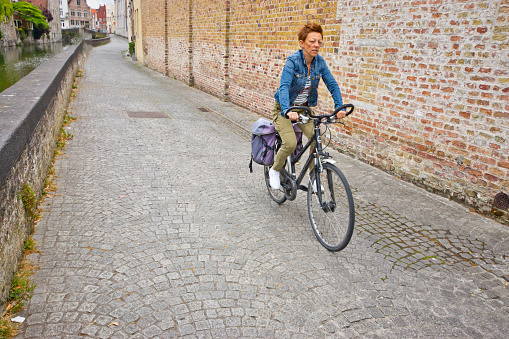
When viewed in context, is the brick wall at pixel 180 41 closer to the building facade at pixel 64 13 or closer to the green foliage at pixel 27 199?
the green foliage at pixel 27 199

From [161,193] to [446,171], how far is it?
12.7 feet

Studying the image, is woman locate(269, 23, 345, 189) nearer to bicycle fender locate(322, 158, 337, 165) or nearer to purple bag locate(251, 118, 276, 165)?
purple bag locate(251, 118, 276, 165)

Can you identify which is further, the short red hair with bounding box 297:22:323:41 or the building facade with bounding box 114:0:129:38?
the building facade with bounding box 114:0:129:38

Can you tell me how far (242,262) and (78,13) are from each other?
14149 cm

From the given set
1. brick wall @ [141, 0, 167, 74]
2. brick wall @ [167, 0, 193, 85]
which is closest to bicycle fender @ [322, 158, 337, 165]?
brick wall @ [167, 0, 193, 85]

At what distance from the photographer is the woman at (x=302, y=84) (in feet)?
12.4

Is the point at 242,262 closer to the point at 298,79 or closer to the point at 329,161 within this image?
the point at 329,161

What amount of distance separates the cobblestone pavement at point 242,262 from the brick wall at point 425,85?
16.6 inches

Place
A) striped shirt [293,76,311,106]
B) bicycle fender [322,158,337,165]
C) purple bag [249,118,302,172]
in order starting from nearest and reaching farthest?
1. bicycle fender [322,158,337,165]
2. striped shirt [293,76,311,106]
3. purple bag [249,118,302,172]

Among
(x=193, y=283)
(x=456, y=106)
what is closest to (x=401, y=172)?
(x=456, y=106)

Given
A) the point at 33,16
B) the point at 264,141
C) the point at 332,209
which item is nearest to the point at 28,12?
the point at 33,16

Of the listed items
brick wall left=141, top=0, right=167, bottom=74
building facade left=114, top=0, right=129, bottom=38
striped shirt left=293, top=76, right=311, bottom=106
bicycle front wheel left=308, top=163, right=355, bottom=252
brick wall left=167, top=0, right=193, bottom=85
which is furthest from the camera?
building facade left=114, top=0, right=129, bottom=38

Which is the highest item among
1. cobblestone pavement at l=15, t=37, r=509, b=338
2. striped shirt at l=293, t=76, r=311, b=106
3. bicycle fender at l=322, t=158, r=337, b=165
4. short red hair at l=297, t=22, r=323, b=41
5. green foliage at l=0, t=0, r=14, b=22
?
green foliage at l=0, t=0, r=14, b=22

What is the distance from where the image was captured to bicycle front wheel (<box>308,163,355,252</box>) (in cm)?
343
